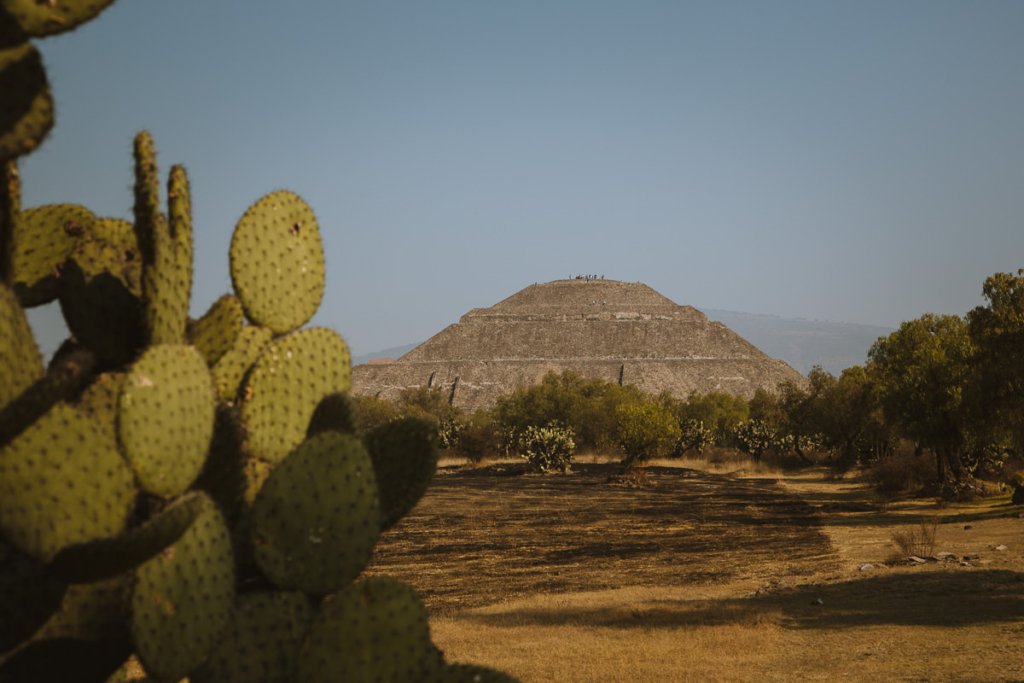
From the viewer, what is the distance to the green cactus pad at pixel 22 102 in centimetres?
305

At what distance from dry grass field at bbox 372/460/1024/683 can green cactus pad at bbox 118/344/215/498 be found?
9.77 m

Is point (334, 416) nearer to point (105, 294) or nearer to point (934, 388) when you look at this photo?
point (105, 294)

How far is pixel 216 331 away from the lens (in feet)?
14.9

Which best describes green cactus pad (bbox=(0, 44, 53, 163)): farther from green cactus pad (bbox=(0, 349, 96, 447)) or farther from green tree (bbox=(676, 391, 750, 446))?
green tree (bbox=(676, 391, 750, 446))

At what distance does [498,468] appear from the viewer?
72.4 metres

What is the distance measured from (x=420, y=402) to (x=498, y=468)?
30.3m

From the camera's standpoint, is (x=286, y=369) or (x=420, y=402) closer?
(x=286, y=369)

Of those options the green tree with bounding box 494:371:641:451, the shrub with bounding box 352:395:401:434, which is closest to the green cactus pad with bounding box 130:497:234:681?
the shrub with bounding box 352:395:401:434

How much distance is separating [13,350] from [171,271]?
0.74 metres

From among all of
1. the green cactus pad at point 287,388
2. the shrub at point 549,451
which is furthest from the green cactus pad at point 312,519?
the shrub at point 549,451

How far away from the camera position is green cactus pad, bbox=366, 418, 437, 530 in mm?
4855

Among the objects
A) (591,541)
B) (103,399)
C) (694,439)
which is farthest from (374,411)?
(103,399)

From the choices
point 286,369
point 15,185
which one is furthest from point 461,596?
point 15,185

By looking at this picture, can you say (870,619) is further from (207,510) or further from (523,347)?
(523,347)
